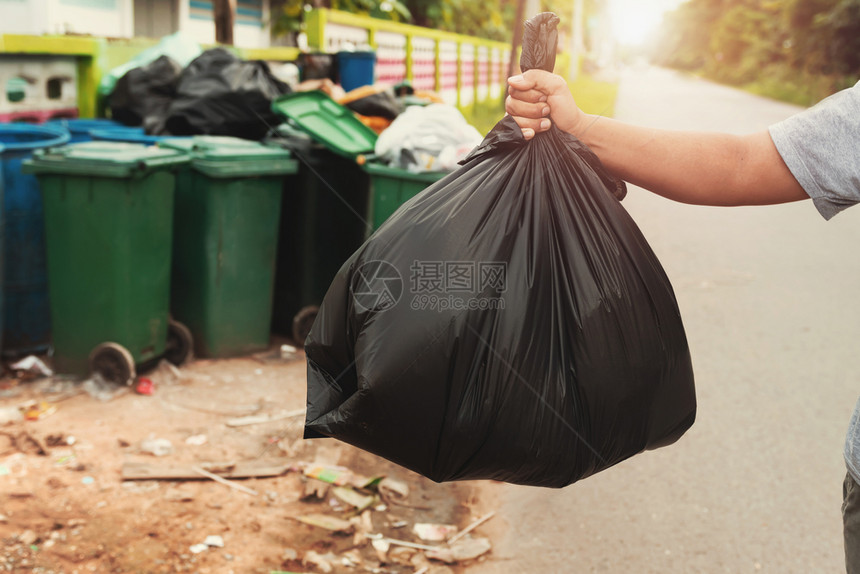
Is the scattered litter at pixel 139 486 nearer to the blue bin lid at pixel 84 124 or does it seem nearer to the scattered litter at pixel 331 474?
the scattered litter at pixel 331 474

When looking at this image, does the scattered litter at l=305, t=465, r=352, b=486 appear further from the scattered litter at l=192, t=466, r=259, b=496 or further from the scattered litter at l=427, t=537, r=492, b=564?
the scattered litter at l=427, t=537, r=492, b=564

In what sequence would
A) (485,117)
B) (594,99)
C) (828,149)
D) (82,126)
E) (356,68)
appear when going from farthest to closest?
(594,99) → (485,117) → (356,68) → (82,126) → (828,149)

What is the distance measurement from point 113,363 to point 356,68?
Result: 13.1 ft

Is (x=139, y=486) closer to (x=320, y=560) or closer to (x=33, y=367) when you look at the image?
(x=320, y=560)

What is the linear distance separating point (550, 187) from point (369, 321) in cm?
46

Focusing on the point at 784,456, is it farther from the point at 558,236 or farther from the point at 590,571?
the point at 558,236

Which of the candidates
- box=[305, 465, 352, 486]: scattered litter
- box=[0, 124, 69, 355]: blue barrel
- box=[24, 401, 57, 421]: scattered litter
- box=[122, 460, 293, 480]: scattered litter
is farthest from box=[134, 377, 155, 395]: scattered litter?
box=[305, 465, 352, 486]: scattered litter

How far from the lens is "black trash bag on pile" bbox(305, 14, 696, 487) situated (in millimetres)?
1609

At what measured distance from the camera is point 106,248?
387 cm

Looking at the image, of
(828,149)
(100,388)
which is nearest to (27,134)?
(100,388)

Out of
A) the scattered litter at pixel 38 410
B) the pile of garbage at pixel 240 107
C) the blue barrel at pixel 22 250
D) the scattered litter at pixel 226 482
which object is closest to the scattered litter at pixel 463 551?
the scattered litter at pixel 226 482

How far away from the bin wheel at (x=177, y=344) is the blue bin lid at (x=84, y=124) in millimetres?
1354

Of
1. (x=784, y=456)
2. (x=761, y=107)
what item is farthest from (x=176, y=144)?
(x=761, y=107)

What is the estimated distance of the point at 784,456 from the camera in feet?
12.3
